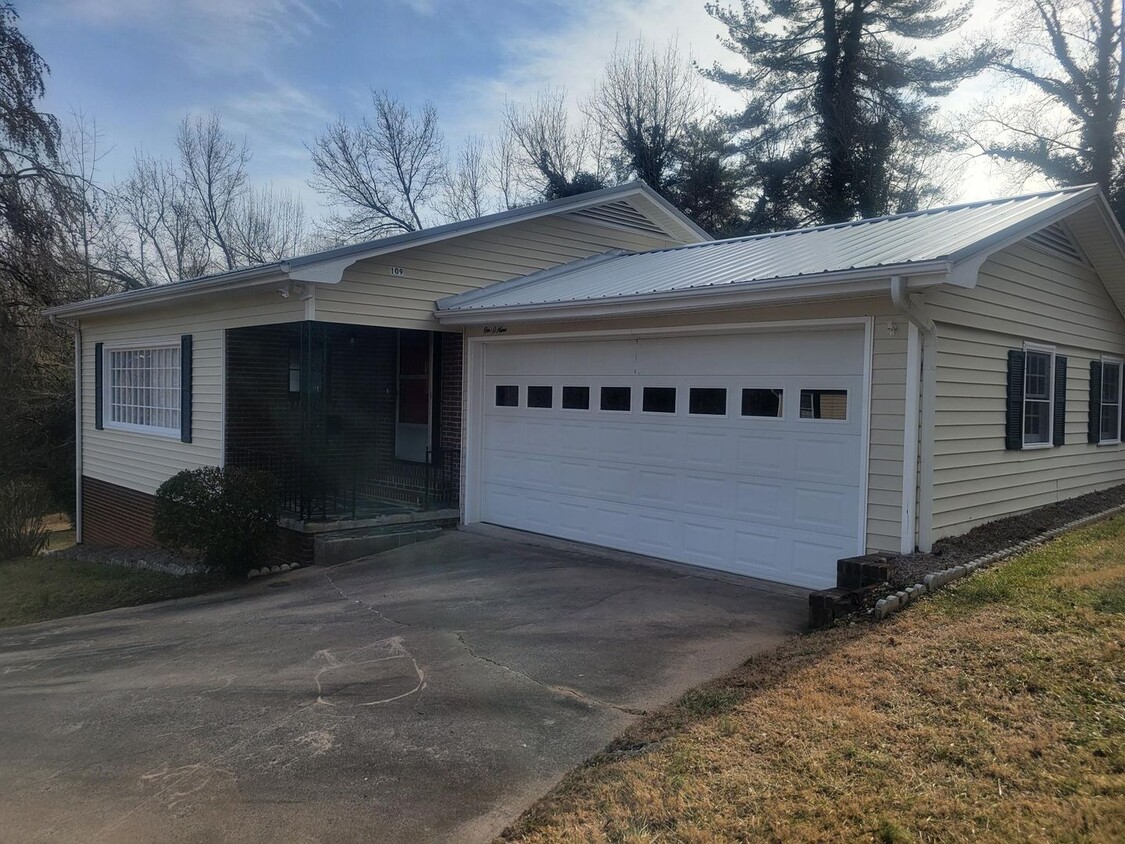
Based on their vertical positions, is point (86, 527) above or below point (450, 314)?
below

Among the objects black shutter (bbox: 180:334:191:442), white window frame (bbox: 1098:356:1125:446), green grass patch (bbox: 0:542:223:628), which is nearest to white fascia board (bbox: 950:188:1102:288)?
white window frame (bbox: 1098:356:1125:446)

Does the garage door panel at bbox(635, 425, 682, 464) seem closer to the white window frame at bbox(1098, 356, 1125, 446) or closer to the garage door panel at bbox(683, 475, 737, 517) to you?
the garage door panel at bbox(683, 475, 737, 517)

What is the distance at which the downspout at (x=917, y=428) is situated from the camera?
24.9 ft

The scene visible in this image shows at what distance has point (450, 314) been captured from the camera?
1145 centimetres

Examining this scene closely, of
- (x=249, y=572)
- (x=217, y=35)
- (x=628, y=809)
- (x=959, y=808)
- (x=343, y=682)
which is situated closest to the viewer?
(x=959, y=808)

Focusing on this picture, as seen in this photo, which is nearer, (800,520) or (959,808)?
(959,808)

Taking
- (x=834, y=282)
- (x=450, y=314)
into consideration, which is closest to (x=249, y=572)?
(x=450, y=314)

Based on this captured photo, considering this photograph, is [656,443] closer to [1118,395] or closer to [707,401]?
[707,401]

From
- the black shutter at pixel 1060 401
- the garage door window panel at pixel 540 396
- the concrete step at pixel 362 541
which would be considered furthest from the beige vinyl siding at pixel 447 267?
the black shutter at pixel 1060 401

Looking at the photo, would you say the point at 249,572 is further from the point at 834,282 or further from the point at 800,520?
the point at 834,282

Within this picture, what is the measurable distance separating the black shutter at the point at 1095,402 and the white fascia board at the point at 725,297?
6.50 metres

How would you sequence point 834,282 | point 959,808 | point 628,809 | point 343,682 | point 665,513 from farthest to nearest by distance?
point 665,513
point 834,282
point 343,682
point 628,809
point 959,808

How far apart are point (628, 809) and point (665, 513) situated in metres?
5.75

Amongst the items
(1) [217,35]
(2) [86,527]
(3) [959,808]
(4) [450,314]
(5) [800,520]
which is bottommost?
(2) [86,527]
